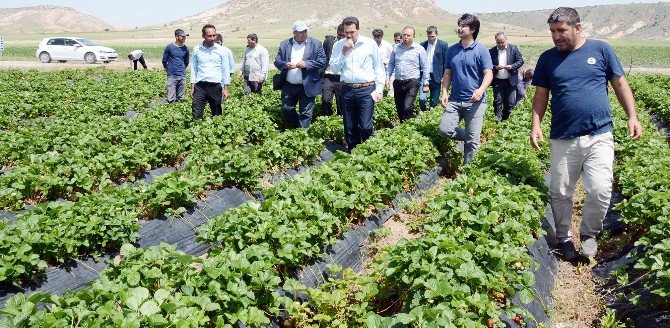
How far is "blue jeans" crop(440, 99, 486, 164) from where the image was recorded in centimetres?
675

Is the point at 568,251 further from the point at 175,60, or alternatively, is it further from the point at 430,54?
the point at 175,60

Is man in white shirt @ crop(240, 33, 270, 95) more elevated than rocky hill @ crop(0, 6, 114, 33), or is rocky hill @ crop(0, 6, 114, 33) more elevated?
rocky hill @ crop(0, 6, 114, 33)

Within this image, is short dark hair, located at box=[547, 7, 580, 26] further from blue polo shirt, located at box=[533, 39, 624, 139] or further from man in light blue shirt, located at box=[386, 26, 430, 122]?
man in light blue shirt, located at box=[386, 26, 430, 122]

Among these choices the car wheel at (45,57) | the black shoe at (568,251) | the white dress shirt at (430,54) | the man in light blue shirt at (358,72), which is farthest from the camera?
the car wheel at (45,57)

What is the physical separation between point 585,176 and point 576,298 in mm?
1147

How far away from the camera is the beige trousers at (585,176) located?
4586mm

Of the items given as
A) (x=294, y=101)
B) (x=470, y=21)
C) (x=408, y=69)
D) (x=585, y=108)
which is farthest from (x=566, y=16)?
(x=294, y=101)

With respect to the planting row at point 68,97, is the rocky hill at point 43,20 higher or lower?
higher

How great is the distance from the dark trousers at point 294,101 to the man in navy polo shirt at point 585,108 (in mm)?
4579

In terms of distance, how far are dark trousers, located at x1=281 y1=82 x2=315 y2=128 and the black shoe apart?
194 inches

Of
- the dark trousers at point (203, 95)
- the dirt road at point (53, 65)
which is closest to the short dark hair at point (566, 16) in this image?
the dark trousers at point (203, 95)

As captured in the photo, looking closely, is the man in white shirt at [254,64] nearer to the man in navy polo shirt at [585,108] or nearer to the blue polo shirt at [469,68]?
the blue polo shirt at [469,68]

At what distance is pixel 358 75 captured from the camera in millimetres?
7301

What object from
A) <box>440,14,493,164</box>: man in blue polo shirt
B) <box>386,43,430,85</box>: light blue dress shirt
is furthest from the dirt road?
<box>440,14,493,164</box>: man in blue polo shirt
